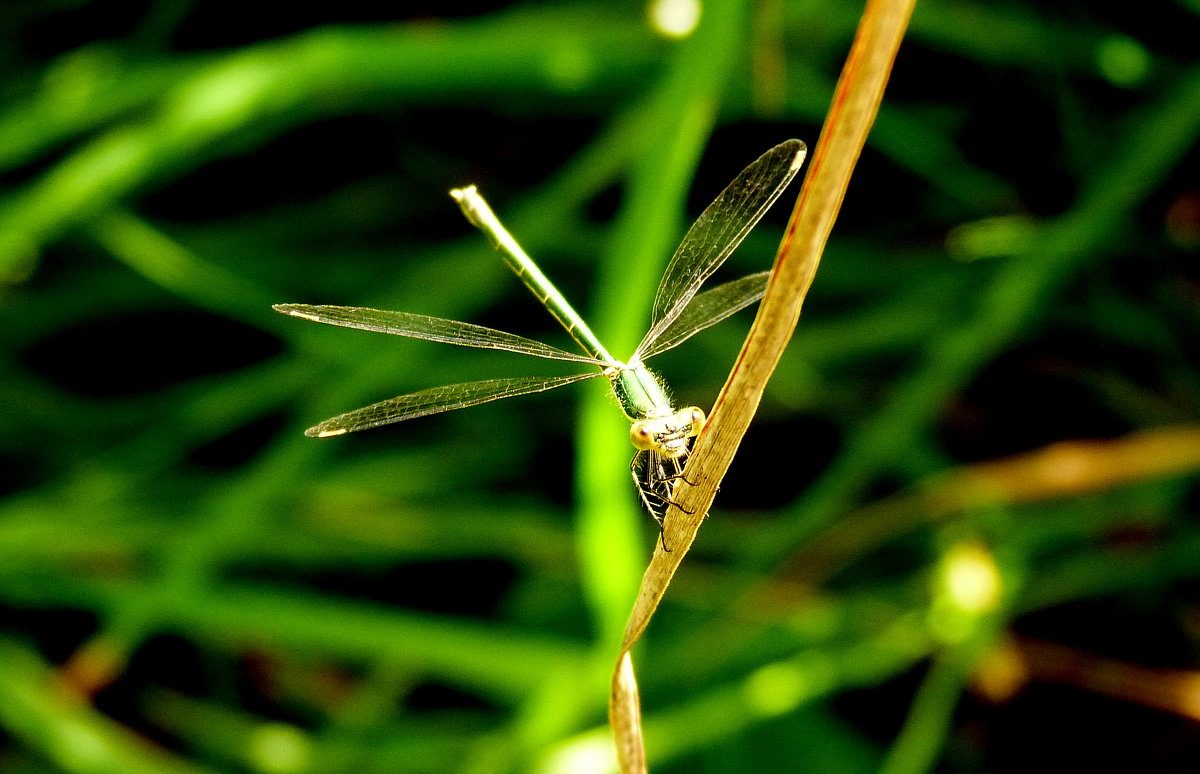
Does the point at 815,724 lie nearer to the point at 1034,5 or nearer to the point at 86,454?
the point at 1034,5

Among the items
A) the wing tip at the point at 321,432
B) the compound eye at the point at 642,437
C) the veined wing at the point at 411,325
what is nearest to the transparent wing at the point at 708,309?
the veined wing at the point at 411,325

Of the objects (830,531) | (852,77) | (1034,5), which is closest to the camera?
(852,77)

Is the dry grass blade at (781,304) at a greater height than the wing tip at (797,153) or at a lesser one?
lesser

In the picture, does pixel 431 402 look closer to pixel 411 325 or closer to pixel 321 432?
pixel 411 325

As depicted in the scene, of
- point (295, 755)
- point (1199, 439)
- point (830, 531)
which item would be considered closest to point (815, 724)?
point (830, 531)

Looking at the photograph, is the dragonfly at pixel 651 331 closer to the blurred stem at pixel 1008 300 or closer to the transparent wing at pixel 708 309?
the transparent wing at pixel 708 309

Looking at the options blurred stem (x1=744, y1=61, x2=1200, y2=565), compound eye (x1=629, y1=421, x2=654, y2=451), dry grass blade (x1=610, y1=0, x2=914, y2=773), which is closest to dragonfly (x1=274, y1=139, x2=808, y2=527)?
compound eye (x1=629, y1=421, x2=654, y2=451)

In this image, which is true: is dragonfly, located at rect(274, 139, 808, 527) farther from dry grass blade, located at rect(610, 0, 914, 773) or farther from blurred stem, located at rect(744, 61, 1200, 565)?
blurred stem, located at rect(744, 61, 1200, 565)
